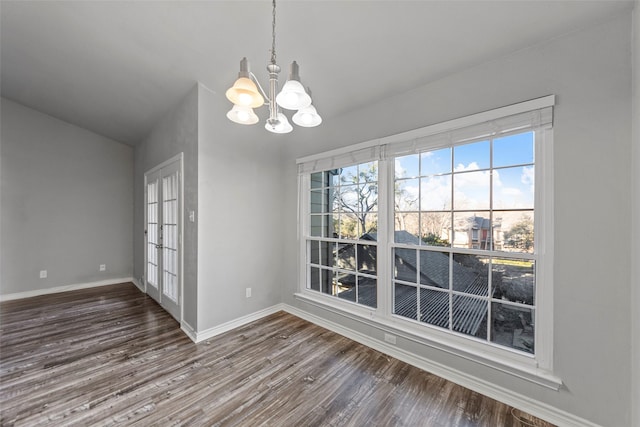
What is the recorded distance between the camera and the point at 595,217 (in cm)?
149

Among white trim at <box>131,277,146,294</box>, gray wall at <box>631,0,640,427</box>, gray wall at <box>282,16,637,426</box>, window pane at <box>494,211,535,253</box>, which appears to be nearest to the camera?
gray wall at <box>631,0,640,427</box>

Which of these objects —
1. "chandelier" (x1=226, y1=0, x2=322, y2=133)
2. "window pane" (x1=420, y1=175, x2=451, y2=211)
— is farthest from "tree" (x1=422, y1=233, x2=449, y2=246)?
"chandelier" (x1=226, y1=0, x2=322, y2=133)

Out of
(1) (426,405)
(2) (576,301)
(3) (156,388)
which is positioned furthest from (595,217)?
(3) (156,388)

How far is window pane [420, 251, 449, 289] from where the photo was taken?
213cm

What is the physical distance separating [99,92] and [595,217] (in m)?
5.12

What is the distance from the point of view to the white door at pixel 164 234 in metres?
3.04

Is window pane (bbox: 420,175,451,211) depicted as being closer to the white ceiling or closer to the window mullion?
the window mullion

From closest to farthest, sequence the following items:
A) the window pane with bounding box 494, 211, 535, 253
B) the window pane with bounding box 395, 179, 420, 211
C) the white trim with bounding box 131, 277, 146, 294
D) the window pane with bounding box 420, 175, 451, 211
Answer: the window pane with bounding box 494, 211, 535, 253, the window pane with bounding box 420, 175, 451, 211, the window pane with bounding box 395, 179, 420, 211, the white trim with bounding box 131, 277, 146, 294

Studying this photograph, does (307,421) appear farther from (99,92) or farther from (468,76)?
(99,92)

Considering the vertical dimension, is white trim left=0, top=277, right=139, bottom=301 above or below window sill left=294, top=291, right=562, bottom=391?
below

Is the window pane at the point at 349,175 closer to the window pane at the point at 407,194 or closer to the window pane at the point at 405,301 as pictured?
the window pane at the point at 407,194

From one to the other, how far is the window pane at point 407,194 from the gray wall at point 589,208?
3.00ft

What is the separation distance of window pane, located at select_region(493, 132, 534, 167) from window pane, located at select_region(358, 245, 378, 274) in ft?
4.34

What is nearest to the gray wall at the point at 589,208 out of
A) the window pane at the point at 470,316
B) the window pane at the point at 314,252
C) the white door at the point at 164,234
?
the window pane at the point at 470,316
